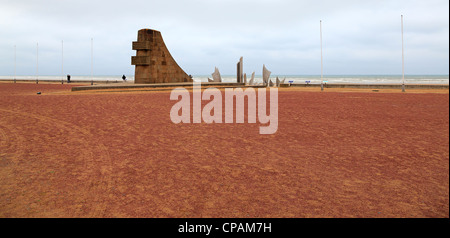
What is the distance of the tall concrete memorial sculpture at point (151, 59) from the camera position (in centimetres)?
2709

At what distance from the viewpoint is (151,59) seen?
27750mm

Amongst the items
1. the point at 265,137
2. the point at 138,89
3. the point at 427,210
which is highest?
the point at 138,89

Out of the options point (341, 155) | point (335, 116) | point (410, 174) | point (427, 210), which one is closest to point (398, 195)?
point (427, 210)

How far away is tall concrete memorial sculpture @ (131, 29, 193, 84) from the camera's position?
27094mm

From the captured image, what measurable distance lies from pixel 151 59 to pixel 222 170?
24401 mm

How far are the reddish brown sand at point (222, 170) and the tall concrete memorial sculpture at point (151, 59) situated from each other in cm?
1929

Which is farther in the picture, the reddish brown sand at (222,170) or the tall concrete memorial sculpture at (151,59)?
the tall concrete memorial sculpture at (151,59)

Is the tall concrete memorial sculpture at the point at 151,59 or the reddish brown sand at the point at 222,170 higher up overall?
the tall concrete memorial sculpture at the point at 151,59

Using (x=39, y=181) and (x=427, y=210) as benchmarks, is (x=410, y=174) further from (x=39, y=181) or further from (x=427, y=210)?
(x=39, y=181)

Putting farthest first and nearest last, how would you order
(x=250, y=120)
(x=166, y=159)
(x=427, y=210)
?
(x=250, y=120), (x=166, y=159), (x=427, y=210)

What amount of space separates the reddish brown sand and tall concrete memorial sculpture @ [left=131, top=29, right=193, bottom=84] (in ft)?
63.3

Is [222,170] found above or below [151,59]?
below

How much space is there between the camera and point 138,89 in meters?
24.5
